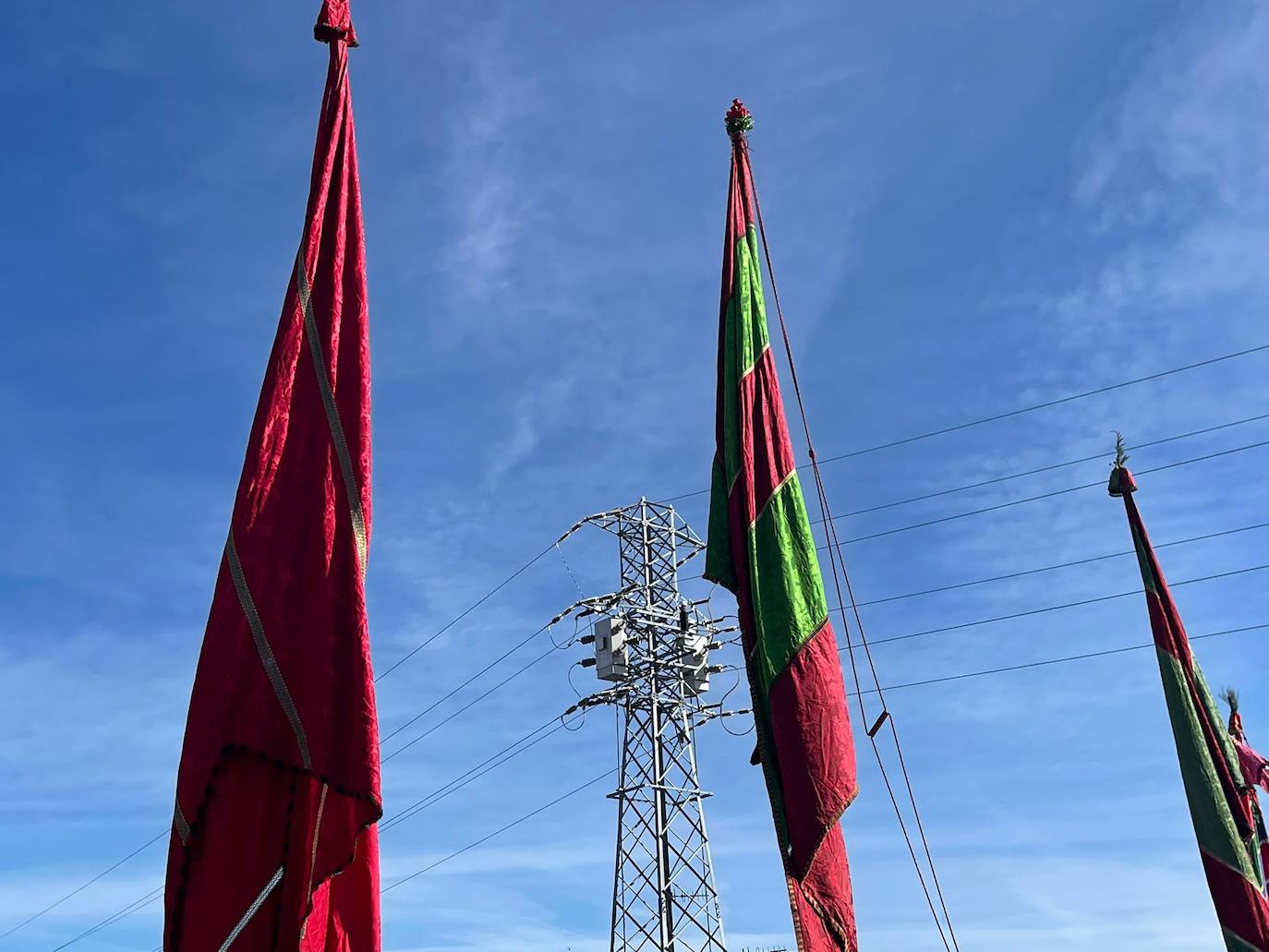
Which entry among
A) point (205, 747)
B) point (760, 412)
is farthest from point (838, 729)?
point (205, 747)

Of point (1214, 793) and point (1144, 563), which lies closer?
point (1214, 793)

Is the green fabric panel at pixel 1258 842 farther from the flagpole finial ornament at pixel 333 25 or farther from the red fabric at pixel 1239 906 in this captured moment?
the flagpole finial ornament at pixel 333 25

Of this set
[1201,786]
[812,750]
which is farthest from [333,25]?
[1201,786]

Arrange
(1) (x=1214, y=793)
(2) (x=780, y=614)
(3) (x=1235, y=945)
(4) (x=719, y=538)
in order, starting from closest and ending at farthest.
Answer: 1. (2) (x=780, y=614)
2. (4) (x=719, y=538)
3. (3) (x=1235, y=945)
4. (1) (x=1214, y=793)

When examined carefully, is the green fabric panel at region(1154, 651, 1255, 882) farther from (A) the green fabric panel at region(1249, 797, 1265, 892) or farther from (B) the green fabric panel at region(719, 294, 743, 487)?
(B) the green fabric panel at region(719, 294, 743, 487)

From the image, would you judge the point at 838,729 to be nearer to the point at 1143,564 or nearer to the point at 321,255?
the point at 321,255

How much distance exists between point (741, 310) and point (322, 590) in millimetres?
Answer: 4563

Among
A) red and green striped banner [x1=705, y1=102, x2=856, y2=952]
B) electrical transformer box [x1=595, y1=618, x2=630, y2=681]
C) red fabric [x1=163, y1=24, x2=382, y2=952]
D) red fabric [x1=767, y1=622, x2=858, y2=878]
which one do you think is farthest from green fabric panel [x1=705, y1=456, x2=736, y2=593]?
electrical transformer box [x1=595, y1=618, x2=630, y2=681]

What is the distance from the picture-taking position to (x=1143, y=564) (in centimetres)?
1391

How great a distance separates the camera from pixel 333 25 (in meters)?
5.62

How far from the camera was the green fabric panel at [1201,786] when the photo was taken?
11914 millimetres

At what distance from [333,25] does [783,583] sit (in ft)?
13.3

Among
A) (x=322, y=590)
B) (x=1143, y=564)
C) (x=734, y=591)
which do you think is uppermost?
(x=1143, y=564)

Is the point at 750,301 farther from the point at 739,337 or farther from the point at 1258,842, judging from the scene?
the point at 1258,842
